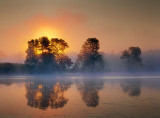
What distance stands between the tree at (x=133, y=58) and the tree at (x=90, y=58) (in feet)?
39.8

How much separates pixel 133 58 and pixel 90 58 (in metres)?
16.5

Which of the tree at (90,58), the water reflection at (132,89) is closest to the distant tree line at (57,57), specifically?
the tree at (90,58)

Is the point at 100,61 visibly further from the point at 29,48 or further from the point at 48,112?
the point at 48,112

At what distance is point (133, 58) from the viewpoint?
77.1 meters

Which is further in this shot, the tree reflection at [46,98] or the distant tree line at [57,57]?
the distant tree line at [57,57]

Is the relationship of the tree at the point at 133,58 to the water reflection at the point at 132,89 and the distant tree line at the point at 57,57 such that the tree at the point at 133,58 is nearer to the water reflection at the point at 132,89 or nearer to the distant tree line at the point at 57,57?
the distant tree line at the point at 57,57

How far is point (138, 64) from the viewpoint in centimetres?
7719

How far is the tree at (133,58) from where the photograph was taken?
253 ft

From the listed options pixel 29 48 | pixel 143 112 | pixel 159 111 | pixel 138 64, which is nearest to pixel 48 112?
pixel 143 112

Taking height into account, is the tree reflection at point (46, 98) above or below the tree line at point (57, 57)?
below

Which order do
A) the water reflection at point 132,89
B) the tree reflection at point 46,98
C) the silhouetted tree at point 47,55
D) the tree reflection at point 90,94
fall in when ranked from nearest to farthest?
1. the tree reflection at point 46,98
2. the tree reflection at point 90,94
3. the water reflection at point 132,89
4. the silhouetted tree at point 47,55

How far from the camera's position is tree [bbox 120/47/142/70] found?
77.1m

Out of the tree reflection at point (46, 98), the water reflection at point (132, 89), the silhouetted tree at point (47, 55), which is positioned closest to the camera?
the tree reflection at point (46, 98)

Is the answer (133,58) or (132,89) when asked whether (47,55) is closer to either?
(133,58)
